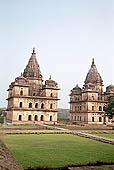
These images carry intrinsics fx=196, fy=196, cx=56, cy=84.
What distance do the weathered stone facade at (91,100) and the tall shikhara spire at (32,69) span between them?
1334 centimetres

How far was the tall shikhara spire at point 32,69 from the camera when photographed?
163 ft

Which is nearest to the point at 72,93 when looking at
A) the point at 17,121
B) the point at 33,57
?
the point at 33,57

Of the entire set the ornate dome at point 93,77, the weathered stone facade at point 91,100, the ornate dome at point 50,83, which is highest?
the ornate dome at point 93,77

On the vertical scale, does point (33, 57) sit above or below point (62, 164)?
above

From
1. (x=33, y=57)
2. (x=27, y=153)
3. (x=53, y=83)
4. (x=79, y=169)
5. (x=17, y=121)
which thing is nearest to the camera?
(x=79, y=169)

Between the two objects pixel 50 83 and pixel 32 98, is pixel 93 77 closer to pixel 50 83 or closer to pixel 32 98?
pixel 50 83

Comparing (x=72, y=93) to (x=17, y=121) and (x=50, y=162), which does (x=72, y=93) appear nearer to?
(x=17, y=121)

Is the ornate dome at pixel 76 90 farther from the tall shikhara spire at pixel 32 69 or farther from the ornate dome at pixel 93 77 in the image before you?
the tall shikhara spire at pixel 32 69

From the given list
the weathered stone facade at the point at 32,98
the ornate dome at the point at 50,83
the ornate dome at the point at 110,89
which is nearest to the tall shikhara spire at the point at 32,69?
the weathered stone facade at the point at 32,98

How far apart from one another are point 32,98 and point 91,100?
621 inches

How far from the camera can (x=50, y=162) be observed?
9719 mm

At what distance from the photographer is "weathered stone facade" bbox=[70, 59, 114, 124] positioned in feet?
168

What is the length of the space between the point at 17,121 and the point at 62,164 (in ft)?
116

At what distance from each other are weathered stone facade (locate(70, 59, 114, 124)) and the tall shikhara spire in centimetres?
1334
